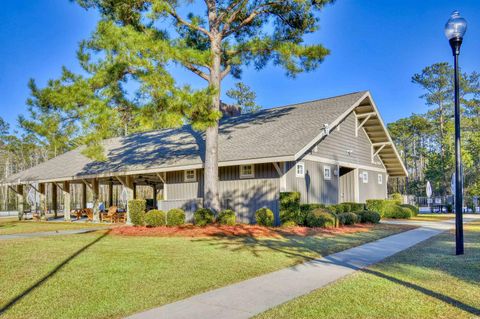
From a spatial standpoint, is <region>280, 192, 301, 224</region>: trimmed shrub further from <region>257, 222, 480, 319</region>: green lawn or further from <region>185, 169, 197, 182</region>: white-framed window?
<region>257, 222, 480, 319</region>: green lawn

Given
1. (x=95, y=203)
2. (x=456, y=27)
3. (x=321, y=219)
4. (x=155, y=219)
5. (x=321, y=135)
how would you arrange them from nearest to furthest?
(x=456, y=27) < (x=321, y=219) < (x=155, y=219) < (x=321, y=135) < (x=95, y=203)

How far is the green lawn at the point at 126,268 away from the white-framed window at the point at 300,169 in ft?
14.7

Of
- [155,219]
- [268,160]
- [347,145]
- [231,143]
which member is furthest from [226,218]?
[347,145]

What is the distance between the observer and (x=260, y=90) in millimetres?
53156

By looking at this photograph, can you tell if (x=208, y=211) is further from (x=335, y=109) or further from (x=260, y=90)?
(x=260, y=90)

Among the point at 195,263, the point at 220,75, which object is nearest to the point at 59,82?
the point at 220,75

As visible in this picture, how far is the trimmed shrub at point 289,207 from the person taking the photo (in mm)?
14891

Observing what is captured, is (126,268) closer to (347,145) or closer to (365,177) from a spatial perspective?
(347,145)

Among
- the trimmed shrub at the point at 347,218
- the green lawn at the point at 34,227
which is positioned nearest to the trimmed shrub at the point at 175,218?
the green lawn at the point at 34,227

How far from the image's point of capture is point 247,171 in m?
16.7

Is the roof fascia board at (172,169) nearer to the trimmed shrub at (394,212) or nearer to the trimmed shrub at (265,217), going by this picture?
the trimmed shrub at (265,217)

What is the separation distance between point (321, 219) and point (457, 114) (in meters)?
6.89

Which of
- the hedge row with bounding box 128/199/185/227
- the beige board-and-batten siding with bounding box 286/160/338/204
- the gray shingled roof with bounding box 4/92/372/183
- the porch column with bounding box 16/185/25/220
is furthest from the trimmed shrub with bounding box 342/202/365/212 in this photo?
the porch column with bounding box 16/185/25/220

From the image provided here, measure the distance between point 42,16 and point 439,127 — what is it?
4505 cm
